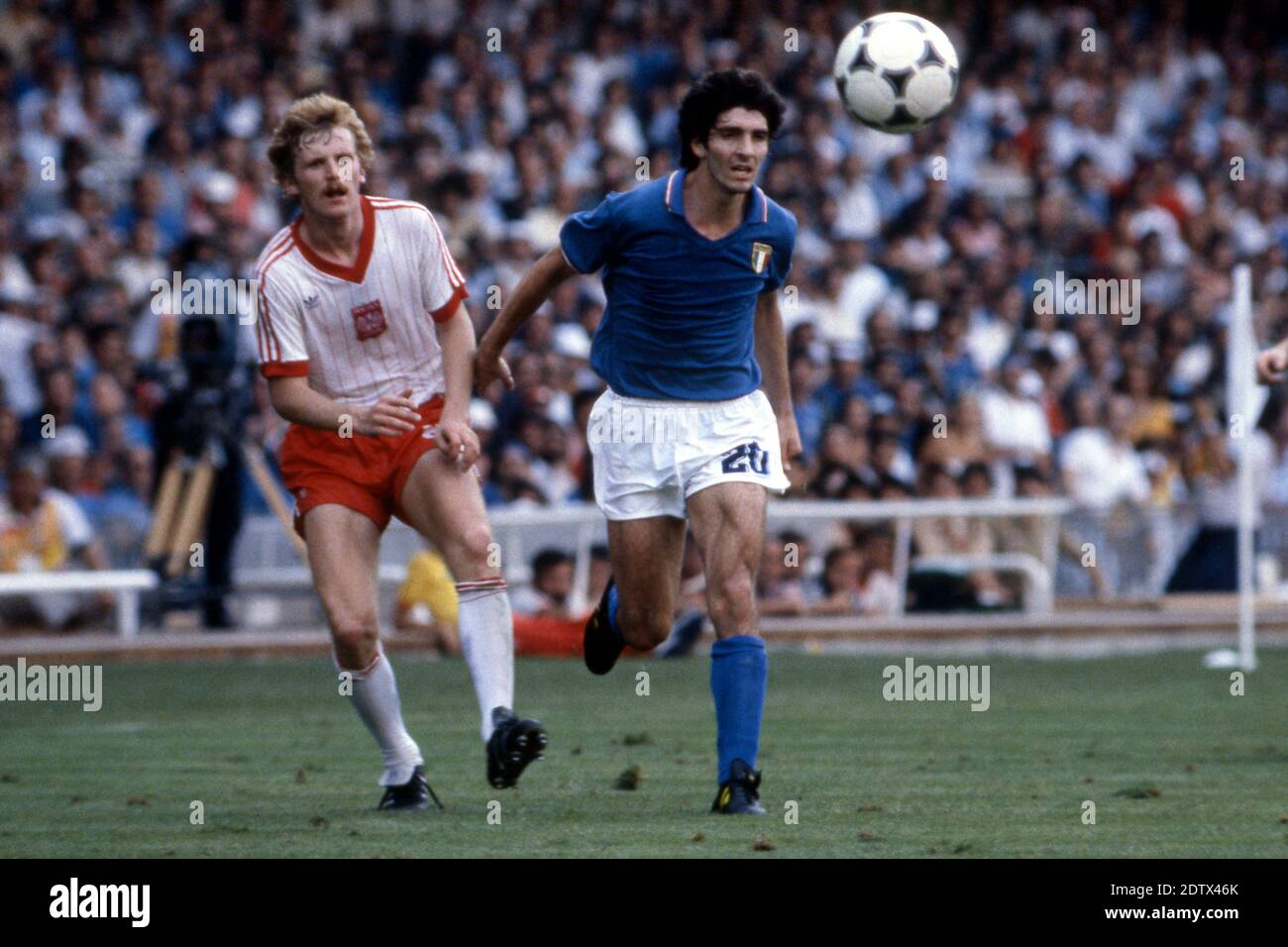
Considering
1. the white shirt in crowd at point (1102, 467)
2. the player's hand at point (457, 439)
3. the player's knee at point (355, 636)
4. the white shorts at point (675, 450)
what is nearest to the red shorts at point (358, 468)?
the player's hand at point (457, 439)

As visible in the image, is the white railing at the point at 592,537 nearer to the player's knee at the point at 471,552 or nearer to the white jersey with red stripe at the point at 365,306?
the white jersey with red stripe at the point at 365,306

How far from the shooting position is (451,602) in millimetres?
16141

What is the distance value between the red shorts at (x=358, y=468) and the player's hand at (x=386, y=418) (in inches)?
2.9

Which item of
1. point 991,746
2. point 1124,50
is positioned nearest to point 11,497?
point 991,746

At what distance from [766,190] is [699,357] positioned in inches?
487

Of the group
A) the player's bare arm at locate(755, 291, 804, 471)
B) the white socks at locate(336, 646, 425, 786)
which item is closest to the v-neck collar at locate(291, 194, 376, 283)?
the white socks at locate(336, 646, 425, 786)

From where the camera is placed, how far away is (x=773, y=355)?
8812 mm

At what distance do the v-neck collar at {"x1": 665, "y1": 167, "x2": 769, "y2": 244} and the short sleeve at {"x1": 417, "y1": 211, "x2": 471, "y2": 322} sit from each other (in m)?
0.78

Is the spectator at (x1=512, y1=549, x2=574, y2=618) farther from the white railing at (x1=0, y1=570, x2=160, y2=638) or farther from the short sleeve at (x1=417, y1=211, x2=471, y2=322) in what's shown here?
the short sleeve at (x1=417, y1=211, x2=471, y2=322)

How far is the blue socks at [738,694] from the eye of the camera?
803cm

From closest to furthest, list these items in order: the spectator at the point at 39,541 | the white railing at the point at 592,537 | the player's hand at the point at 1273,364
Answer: the player's hand at the point at 1273,364
the spectator at the point at 39,541
the white railing at the point at 592,537

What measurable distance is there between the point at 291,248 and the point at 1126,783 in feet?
11.8

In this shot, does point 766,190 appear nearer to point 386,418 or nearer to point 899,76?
point 899,76

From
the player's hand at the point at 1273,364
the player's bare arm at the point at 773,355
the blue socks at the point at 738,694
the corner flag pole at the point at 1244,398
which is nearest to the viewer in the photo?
the blue socks at the point at 738,694
